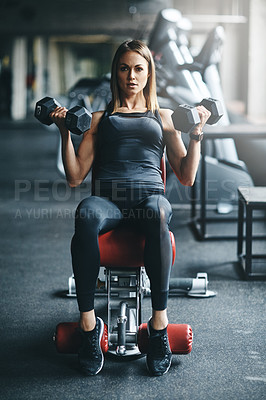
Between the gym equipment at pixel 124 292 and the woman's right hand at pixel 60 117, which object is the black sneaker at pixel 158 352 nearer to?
the gym equipment at pixel 124 292

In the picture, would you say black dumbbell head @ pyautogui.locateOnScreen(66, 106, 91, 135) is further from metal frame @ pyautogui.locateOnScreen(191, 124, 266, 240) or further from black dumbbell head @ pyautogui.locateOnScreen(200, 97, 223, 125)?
metal frame @ pyautogui.locateOnScreen(191, 124, 266, 240)

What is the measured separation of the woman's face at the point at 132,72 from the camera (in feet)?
6.36

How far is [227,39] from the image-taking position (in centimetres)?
1342

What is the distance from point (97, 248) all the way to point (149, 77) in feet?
2.24

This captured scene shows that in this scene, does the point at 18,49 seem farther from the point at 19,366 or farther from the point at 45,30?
the point at 19,366

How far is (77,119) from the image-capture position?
1.74 meters

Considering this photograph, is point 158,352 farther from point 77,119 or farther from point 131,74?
point 131,74

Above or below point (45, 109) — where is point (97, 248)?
below

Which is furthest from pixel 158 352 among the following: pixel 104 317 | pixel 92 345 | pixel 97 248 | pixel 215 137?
pixel 215 137

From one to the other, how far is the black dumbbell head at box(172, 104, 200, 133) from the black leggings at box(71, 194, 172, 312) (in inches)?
10.6

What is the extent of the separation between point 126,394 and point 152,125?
3.04 ft

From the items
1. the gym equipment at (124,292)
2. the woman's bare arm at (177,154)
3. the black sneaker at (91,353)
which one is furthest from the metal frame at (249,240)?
the black sneaker at (91,353)

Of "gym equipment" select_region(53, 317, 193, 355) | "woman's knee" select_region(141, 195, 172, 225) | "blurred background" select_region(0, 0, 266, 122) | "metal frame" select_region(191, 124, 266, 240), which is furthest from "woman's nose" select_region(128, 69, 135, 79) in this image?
"blurred background" select_region(0, 0, 266, 122)

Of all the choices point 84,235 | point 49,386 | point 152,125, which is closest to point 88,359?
point 49,386
